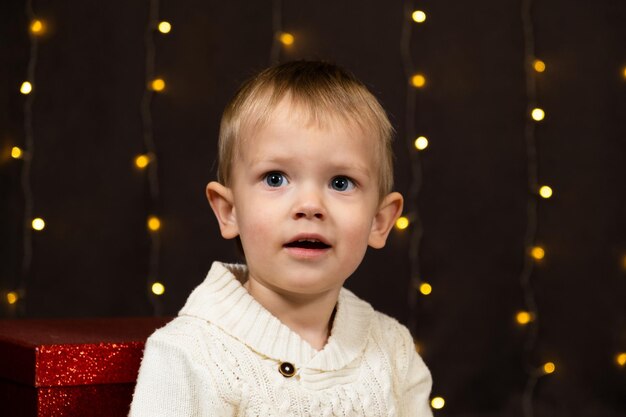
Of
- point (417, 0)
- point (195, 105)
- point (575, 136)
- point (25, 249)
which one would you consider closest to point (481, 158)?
point (575, 136)

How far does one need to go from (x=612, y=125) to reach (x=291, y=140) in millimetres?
1630

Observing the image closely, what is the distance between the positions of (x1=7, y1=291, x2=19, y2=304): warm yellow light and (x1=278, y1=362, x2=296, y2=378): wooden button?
57.3 inches

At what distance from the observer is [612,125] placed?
2586 mm

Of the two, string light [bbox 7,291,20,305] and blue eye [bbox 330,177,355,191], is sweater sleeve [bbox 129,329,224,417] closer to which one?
blue eye [bbox 330,177,355,191]

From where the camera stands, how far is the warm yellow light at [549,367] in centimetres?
260

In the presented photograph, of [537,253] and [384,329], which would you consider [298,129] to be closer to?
[384,329]

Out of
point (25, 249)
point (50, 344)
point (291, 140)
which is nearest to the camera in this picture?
point (291, 140)

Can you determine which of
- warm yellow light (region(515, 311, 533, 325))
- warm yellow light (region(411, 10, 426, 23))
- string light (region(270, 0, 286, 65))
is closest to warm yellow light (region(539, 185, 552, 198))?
warm yellow light (region(515, 311, 533, 325))

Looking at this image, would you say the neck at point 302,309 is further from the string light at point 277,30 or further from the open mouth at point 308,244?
the string light at point 277,30

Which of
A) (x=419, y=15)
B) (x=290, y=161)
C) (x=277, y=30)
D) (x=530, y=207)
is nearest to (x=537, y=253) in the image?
(x=530, y=207)

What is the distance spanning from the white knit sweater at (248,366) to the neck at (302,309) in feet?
0.07

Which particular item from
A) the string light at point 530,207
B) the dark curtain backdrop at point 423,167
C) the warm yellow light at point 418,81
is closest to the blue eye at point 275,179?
the dark curtain backdrop at point 423,167

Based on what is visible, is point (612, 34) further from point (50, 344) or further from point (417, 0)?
point (50, 344)

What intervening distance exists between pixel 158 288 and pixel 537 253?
991mm
